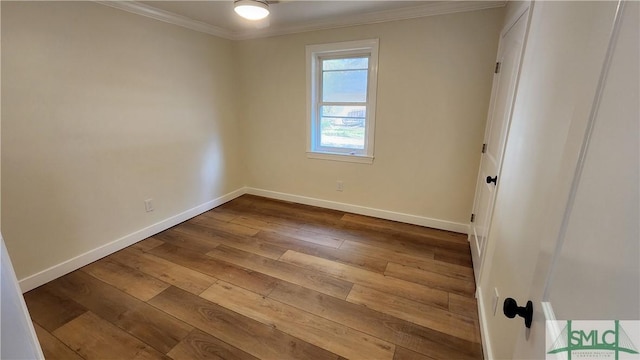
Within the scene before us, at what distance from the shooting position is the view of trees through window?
3256 millimetres

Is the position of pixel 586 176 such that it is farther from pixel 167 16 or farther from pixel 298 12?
pixel 167 16

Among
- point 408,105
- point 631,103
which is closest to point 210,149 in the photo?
point 408,105

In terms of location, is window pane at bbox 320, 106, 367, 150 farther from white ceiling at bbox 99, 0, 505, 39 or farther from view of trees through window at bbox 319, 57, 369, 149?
white ceiling at bbox 99, 0, 505, 39

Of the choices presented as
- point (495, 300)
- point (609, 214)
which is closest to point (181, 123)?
point (495, 300)

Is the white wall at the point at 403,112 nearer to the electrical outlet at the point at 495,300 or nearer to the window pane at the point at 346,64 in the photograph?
the window pane at the point at 346,64

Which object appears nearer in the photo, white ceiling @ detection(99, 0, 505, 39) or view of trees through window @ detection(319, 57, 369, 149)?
white ceiling @ detection(99, 0, 505, 39)

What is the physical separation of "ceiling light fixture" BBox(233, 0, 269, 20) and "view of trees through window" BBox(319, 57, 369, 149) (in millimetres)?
1213

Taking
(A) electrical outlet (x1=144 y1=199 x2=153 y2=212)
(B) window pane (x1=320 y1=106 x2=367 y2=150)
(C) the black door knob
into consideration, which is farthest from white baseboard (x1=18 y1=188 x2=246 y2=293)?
(C) the black door knob

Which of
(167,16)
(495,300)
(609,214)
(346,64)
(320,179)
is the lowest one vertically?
(495,300)

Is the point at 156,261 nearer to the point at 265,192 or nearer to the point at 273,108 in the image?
the point at 265,192

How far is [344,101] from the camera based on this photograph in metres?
3.40

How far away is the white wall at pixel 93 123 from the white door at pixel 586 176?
3.07 meters

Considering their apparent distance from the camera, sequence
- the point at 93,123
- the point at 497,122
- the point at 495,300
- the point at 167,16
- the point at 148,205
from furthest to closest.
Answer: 1. the point at 148,205
2. the point at 167,16
3. the point at 93,123
4. the point at 497,122
5. the point at 495,300

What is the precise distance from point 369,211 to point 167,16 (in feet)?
10.2
